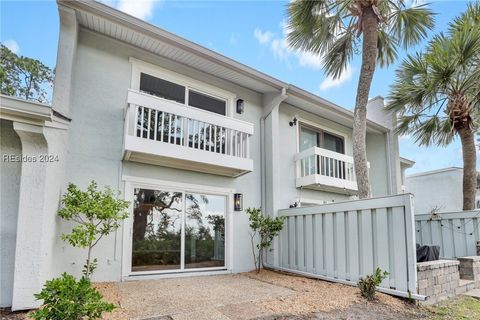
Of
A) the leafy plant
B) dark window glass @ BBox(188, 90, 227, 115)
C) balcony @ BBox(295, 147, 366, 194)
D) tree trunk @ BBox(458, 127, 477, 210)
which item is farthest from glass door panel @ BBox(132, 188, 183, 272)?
tree trunk @ BBox(458, 127, 477, 210)

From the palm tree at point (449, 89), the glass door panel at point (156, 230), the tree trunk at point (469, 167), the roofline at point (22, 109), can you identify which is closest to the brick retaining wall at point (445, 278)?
the tree trunk at point (469, 167)

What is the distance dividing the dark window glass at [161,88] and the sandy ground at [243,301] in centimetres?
457

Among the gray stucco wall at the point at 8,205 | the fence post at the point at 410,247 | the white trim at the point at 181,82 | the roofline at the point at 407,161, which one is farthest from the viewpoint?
the roofline at the point at 407,161

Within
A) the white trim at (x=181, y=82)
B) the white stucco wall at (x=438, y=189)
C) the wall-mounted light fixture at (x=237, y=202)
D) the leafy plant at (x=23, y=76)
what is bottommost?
the wall-mounted light fixture at (x=237, y=202)

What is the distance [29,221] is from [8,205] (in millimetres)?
483

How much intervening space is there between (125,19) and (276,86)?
452 cm

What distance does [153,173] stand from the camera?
290 inches

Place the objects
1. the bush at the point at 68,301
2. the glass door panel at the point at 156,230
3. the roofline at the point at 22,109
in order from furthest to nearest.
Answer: the glass door panel at the point at 156,230 → the roofline at the point at 22,109 → the bush at the point at 68,301

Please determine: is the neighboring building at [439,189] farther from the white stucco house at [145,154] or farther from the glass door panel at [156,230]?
the glass door panel at [156,230]

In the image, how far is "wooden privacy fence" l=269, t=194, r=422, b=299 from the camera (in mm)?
5738

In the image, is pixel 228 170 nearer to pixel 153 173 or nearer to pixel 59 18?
pixel 153 173

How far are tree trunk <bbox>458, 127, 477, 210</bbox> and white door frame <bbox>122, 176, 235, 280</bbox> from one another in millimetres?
7680

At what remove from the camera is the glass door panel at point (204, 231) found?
770cm

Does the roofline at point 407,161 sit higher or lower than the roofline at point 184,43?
lower
